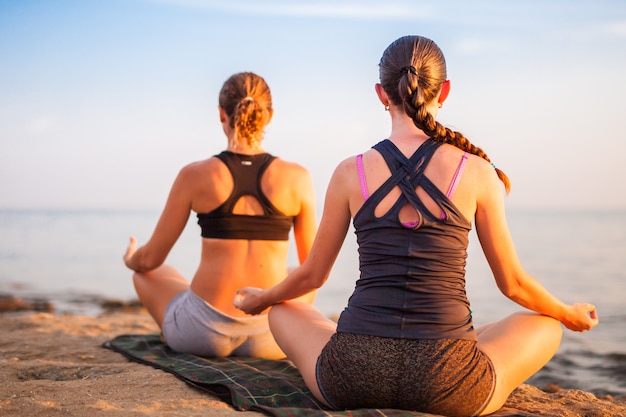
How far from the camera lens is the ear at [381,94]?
9.74 feet

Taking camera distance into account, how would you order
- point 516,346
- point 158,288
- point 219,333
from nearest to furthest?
point 516,346, point 219,333, point 158,288

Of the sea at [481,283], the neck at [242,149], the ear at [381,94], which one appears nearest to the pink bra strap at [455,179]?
the ear at [381,94]

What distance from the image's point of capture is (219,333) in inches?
162

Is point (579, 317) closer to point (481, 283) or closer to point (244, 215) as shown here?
point (244, 215)

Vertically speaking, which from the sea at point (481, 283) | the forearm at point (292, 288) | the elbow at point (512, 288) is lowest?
the sea at point (481, 283)

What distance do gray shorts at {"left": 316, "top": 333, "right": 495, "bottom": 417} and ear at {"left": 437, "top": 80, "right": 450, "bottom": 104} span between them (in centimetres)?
103

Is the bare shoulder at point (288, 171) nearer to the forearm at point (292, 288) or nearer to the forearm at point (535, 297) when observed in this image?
the forearm at point (292, 288)

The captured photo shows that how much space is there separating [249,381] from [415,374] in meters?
1.15

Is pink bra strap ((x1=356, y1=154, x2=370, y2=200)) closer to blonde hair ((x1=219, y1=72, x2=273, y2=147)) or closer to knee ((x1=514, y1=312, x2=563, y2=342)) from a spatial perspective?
knee ((x1=514, y1=312, x2=563, y2=342))

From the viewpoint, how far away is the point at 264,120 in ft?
14.2

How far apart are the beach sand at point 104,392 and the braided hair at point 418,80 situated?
1.26 meters

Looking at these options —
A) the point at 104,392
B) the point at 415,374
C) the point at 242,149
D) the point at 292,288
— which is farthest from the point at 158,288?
the point at 415,374

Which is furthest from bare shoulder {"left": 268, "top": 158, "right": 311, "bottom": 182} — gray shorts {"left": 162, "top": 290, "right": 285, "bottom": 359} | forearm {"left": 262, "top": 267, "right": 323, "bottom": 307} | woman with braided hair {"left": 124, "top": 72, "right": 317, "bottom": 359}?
forearm {"left": 262, "top": 267, "right": 323, "bottom": 307}

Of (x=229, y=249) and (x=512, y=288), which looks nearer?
(x=512, y=288)
